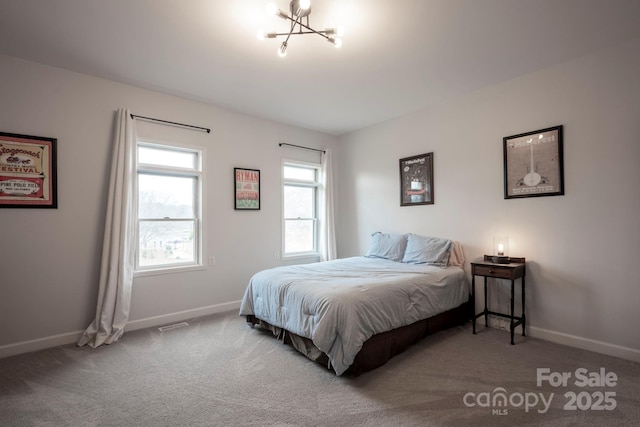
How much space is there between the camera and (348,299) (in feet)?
8.18

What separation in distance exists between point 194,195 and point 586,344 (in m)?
4.60

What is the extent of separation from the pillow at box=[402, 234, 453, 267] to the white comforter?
13 centimetres

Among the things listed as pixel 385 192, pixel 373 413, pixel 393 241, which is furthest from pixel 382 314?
pixel 385 192

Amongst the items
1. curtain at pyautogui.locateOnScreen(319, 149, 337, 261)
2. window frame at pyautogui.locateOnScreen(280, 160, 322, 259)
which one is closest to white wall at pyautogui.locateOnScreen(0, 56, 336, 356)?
window frame at pyautogui.locateOnScreen(280, 160, 322, 259)

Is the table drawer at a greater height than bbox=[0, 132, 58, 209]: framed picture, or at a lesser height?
lesser

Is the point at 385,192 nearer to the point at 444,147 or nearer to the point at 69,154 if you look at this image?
the point at 444,147

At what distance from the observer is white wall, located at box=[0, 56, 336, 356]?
290 cm

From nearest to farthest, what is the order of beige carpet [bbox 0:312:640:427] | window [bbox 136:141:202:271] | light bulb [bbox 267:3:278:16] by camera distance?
1. beige carpet [bbox 0:312:640:427]
2. light bulb [bbox 267:3:278:16]
3. window [bbox 136:141:202:271]

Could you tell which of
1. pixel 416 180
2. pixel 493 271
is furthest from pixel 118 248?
pixel 493 271

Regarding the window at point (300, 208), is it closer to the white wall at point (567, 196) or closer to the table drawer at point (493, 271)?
the white wall at point (567, 196)

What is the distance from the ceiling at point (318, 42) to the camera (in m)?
2.27

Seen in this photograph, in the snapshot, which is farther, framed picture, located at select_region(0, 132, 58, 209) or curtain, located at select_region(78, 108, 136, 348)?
curtain, located at select_region(78, 108, 136, 348)

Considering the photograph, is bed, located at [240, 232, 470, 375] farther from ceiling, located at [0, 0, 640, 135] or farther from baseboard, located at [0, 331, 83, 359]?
ceiling, located at [0, 0, 640, 135]

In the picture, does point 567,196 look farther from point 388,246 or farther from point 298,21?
point 298,21
